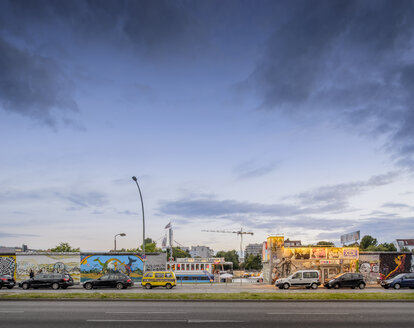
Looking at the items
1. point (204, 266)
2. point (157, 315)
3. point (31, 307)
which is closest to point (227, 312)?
point (157, 315)

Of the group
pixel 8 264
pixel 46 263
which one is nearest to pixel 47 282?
pixel 46 263

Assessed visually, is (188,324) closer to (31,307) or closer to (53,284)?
(31,307)

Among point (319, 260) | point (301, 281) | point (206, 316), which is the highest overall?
point (206, 316)

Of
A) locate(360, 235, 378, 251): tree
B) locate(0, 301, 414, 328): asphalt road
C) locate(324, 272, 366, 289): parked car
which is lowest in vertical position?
locate(360, 235, 378, 251): tree

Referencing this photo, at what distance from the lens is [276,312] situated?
15.8 m

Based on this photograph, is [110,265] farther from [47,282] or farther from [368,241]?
[368,241]

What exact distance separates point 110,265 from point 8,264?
1136 centimetres

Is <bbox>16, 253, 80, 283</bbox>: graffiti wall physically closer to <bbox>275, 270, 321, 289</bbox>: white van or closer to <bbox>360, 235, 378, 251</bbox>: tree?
<bbox>275, 270, 321, 289</bbox>: white van

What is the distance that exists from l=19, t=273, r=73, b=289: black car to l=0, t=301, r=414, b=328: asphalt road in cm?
1292

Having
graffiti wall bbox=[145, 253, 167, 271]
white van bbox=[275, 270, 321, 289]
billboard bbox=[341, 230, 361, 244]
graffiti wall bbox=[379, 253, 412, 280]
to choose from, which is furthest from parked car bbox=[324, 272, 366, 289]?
graffiti wall bbox=[145, 253, 167, 271]

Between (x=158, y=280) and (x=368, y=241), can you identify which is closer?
(x=158, y=280)

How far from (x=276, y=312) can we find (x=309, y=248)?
2491cm

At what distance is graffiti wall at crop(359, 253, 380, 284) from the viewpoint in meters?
38.9

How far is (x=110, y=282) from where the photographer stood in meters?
30.4
